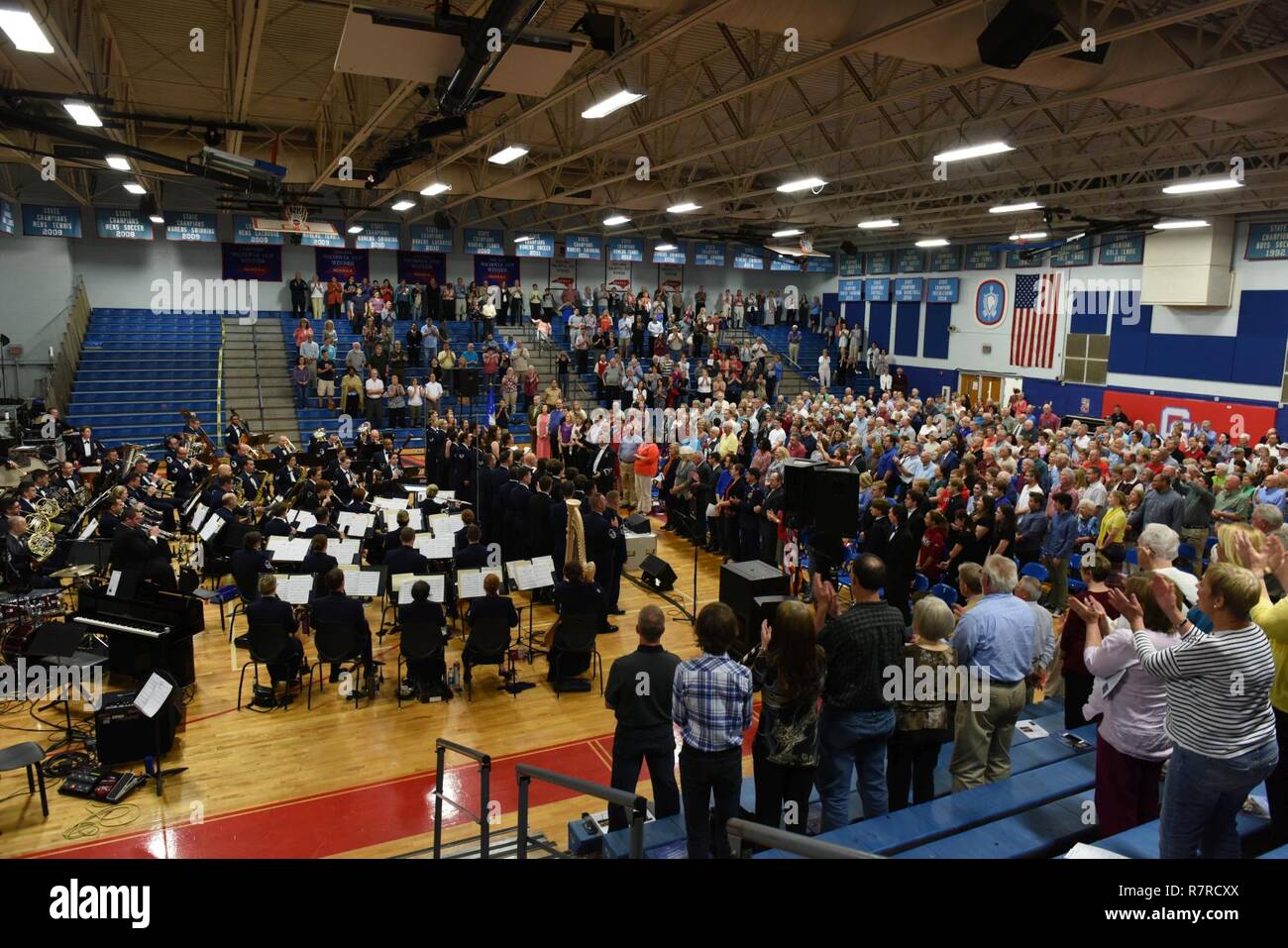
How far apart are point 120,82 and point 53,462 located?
22.9 feet

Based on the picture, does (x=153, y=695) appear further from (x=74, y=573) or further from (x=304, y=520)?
(x=304, y=520)

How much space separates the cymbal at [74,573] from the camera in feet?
29.5

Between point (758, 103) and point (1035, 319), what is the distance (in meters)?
14.7

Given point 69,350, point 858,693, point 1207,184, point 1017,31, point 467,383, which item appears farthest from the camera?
point 69,350

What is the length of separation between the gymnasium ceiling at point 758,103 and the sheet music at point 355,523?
5119 mm

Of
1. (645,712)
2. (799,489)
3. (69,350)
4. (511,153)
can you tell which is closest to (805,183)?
(511,153)

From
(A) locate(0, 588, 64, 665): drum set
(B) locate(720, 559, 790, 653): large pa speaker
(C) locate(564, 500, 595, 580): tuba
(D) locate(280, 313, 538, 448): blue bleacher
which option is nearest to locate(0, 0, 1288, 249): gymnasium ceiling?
(D) locate(280, 313, 538, 448): blue bleacher

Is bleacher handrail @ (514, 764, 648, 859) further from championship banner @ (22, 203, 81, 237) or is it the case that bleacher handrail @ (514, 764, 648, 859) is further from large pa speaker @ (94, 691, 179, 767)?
championship banner @ (22, 203, 81, 237)

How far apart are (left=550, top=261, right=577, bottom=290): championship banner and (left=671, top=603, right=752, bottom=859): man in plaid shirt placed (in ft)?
84.8

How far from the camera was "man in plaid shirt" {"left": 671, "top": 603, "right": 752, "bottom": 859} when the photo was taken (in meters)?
4.16

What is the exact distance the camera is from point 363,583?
8.18 meters

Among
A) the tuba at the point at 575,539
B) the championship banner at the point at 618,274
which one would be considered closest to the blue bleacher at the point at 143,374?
the championship banner at the point at 618,274

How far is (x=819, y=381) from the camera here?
28.9m
